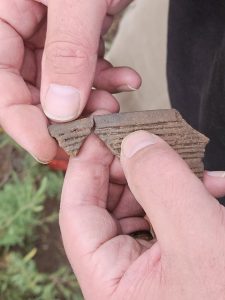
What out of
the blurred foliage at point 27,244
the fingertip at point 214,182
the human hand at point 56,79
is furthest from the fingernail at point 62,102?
the blurred foliage at point 27,244

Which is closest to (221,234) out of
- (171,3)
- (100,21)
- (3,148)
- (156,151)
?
(156,151)

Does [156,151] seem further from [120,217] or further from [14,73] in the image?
[14,73]

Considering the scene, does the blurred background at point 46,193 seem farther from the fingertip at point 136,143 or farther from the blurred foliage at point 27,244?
the fingertip at point 136,143

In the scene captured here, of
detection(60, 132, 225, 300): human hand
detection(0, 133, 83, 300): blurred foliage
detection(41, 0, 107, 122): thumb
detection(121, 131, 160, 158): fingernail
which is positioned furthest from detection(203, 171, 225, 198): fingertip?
detection(0, 133, 83, 300): blurred foliage

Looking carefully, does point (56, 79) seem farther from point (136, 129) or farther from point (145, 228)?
point (145, 228)

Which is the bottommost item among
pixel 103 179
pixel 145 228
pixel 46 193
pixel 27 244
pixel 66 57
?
pixel 27 244

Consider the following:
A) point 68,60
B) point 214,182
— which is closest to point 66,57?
point 68,60
